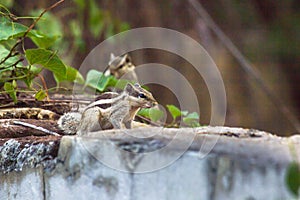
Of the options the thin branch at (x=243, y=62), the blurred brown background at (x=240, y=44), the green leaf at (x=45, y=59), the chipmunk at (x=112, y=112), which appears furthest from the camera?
the blurred brown background at (x=240, y=44)

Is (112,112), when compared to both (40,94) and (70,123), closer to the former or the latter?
(70,123)

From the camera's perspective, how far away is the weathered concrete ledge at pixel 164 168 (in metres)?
0.60

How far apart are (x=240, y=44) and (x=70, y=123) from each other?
2810mm

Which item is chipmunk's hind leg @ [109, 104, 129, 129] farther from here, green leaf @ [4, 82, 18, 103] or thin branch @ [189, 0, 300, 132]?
thin branch @ [189, 0, 300, 132]

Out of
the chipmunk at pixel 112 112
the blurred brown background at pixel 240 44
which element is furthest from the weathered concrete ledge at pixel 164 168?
the blurred brown background at pixel 240 44

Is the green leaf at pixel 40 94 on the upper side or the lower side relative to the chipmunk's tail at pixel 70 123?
upper

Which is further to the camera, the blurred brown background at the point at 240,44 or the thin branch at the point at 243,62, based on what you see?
the blurred brown background at the point at 240,44

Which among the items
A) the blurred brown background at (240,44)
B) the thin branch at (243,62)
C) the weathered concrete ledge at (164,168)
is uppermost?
the blurred brown background at (240,44)

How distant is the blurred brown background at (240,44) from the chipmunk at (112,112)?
195 cm

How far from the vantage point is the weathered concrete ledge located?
603 millimetres

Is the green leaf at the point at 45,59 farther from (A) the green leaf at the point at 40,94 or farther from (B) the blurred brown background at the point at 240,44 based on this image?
(B) the blurred brown background at the point at 240,44

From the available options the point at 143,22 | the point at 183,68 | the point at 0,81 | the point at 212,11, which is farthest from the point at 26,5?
the point at 0,81

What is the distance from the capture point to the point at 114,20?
2.89m

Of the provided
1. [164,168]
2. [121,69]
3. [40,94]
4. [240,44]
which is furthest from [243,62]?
[240,44]
